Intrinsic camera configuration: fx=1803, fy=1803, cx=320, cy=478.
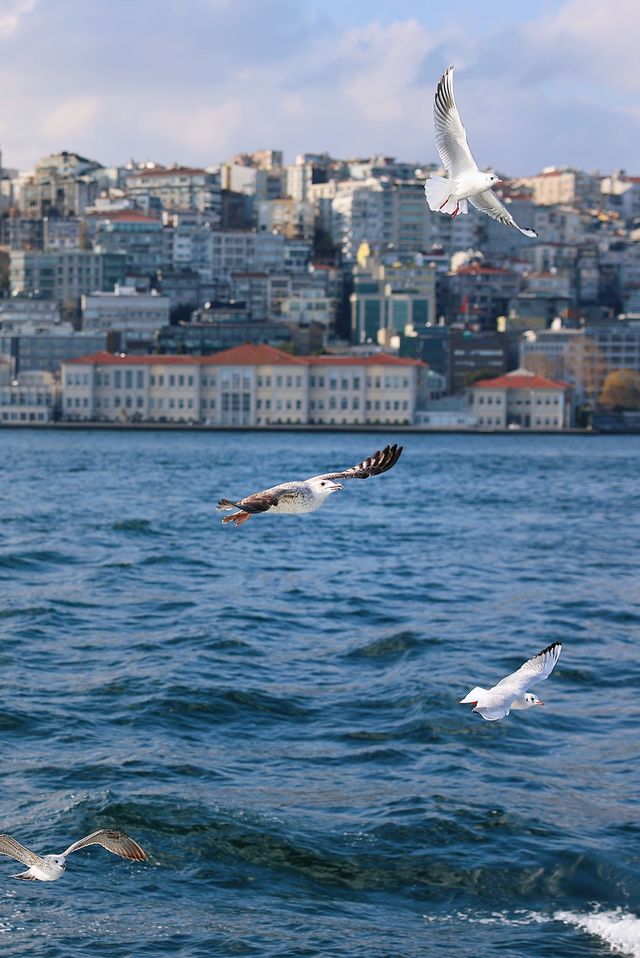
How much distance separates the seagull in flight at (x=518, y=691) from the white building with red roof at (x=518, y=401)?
69.0 meters

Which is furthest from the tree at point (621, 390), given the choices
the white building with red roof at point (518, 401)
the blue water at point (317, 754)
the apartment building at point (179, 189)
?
the blue water at point (317, 754)

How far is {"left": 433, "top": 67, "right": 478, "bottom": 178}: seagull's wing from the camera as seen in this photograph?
5.67 m

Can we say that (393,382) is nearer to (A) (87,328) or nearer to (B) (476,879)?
(A) (87,328)

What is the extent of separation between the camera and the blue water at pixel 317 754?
8.81 meters

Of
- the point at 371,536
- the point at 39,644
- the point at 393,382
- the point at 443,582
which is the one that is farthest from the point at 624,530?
the point at 393,382

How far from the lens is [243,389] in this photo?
76.0 meters

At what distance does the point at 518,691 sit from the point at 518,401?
229 feet

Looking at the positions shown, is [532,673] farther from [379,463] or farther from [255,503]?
[255,503]

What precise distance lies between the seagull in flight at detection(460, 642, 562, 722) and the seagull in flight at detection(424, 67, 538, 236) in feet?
4.96

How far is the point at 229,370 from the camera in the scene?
248 feet

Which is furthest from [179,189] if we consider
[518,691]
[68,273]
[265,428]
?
[518,691]

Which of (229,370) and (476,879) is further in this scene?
(229,370)

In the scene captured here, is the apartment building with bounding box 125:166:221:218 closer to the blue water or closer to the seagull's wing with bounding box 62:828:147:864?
the blue water

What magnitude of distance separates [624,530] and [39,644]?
649 inches
